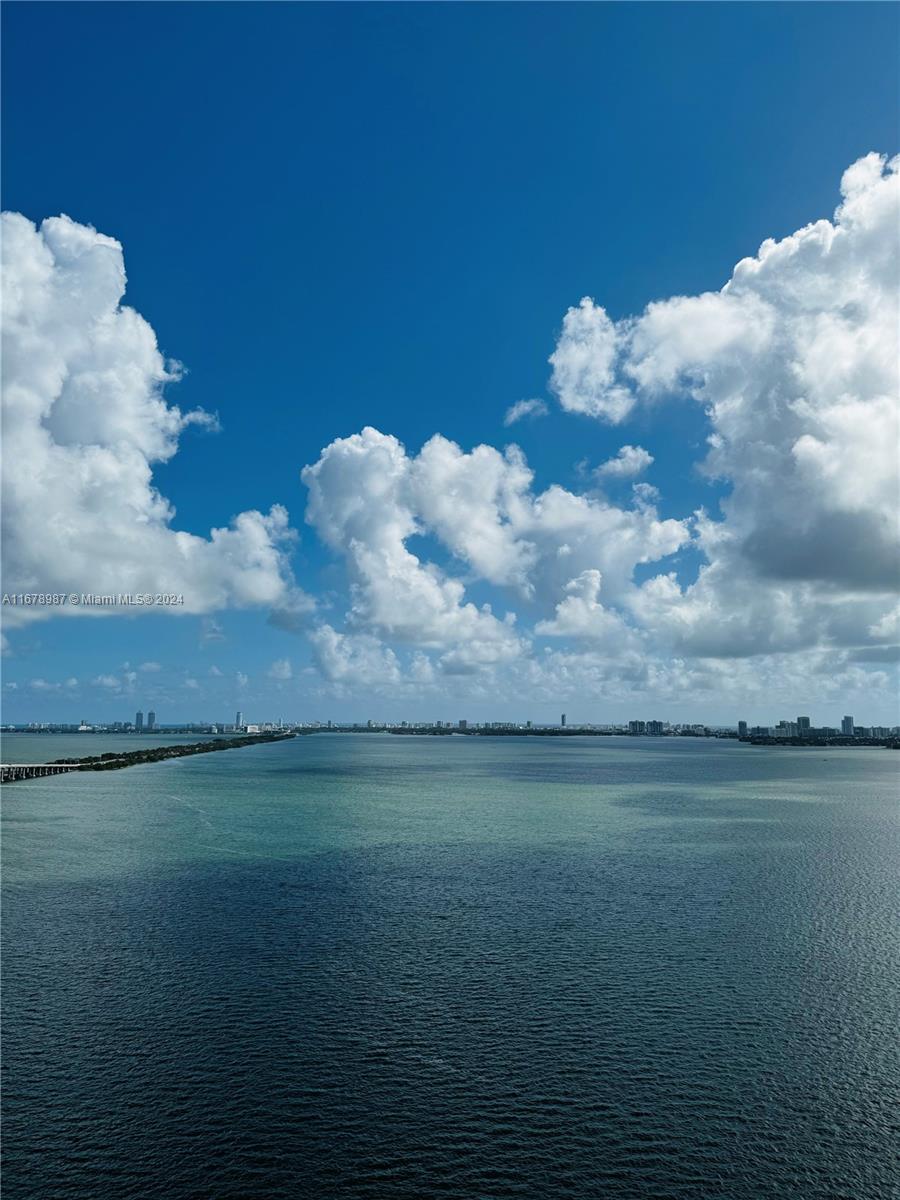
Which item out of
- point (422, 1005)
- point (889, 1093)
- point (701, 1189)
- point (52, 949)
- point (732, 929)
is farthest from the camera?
point (732, 929)

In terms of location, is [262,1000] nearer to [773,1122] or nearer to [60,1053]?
[60,1053]

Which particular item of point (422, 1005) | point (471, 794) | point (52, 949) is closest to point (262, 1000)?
point (422, 1005)

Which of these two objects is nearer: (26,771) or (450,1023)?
(450,1023)

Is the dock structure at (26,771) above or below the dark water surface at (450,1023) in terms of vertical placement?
below

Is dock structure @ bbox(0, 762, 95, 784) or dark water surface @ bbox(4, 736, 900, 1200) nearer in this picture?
dark water surface @ bbox(4, 736, 900, 1200)

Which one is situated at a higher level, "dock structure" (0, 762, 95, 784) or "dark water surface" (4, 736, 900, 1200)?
"dark water surface" (4, 736, 900, 1200)

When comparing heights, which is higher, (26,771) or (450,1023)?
(450,1023)

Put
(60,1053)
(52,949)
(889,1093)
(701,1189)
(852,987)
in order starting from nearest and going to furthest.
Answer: (701,1189)
(889,1093)
(60,1053)
(852,987)
(52,949)

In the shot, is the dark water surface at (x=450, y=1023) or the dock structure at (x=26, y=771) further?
the dock structure at (x=26, y=771)
